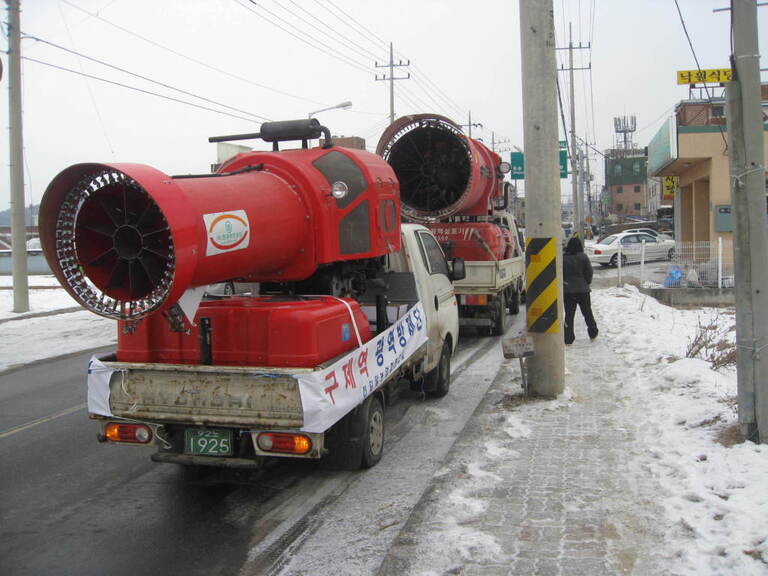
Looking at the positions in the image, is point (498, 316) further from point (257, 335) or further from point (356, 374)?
point (257, 335)

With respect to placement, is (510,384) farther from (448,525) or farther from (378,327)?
(448,525)

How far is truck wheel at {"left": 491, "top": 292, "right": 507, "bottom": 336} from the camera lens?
1284cm

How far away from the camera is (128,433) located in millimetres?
5199

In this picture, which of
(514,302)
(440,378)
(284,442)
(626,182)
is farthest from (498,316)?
(626,182)

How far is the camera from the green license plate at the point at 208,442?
16.1 ft

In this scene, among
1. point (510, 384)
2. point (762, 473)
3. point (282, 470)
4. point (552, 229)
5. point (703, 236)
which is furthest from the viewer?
point (703, 236)

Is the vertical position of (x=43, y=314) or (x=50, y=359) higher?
(x=43, y=314)

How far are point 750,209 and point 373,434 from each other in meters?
3.49

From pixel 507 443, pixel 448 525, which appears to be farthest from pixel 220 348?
pixel 507 443

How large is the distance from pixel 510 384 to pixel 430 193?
5233mm

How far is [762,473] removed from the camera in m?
4.79

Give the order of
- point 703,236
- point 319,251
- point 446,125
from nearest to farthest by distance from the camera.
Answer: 1. point 319,251
2. point 446,125
3. point 703,236

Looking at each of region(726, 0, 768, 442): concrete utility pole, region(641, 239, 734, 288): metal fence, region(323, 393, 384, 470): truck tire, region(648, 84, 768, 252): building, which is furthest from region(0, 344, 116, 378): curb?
region(648, 84, 768, 252): building

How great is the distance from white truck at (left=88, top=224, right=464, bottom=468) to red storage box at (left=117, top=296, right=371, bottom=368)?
0.13 m
